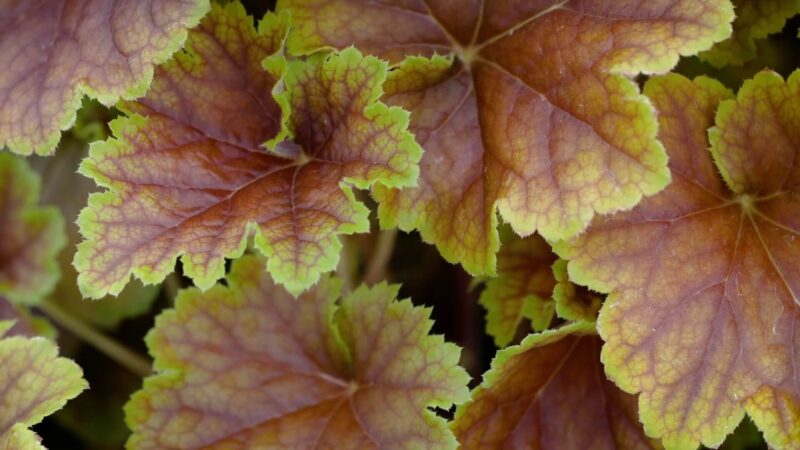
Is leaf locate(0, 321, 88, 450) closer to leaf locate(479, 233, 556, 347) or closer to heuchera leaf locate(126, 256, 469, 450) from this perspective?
heuchera leaf locate(126, 256, 469, 450)

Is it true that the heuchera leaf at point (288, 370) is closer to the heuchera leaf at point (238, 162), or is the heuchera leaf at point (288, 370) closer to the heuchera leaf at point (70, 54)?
the heuchera leaf at point (238, 162)

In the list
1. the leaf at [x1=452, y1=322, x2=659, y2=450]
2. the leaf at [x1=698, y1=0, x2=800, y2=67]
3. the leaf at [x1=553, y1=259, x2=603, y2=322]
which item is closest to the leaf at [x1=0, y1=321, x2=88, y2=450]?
the leaf at [x1=452, y1=322, x2=659, y2=450]

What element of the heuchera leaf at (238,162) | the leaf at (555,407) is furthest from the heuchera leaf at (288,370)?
the heuchera leaf at (238,162)

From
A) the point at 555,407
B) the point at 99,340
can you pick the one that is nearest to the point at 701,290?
the point at 555,407

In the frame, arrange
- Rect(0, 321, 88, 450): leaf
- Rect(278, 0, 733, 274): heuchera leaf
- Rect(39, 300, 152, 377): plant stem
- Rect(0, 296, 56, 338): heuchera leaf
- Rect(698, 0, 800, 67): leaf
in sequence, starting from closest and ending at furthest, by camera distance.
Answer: Rect(278, 0, 733, 274): heuchera leaf
Rect(0, 321, 88, 450): leaf
Rect(698, 0, 800, 67): leaf
Rect(0, 296, 56, 338): heuchera leaf
Rect(39, 300, 152, 377): plant stem

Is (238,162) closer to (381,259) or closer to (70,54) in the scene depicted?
(70,54)
